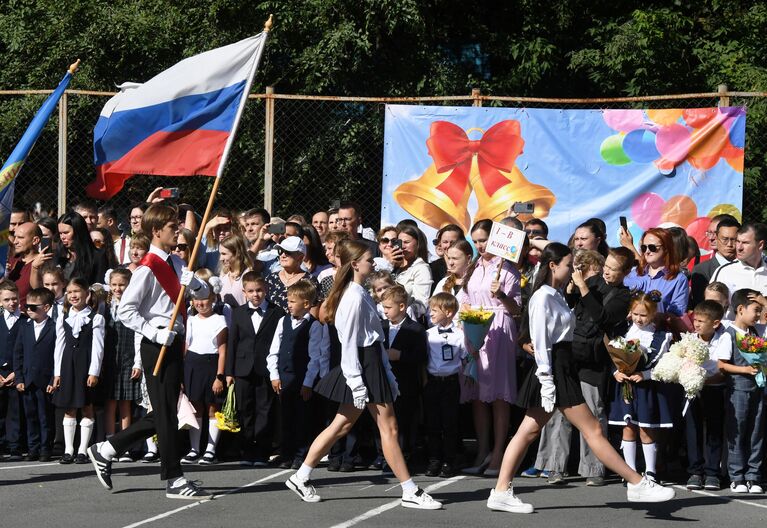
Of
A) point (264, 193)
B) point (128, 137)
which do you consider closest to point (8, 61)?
point (264, 193)

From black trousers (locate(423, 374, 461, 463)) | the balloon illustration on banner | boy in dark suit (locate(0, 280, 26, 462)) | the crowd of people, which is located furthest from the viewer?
the balloon illustration on banner

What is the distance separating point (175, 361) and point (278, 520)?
155 cm

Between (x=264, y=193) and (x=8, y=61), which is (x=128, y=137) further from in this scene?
(x=8, y=61)

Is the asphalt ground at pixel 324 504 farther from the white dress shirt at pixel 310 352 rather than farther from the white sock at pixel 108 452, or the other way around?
the white dress shirt at pixel 310 352

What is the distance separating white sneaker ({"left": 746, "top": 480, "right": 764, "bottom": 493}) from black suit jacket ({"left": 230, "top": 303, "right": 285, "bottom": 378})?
416 cm

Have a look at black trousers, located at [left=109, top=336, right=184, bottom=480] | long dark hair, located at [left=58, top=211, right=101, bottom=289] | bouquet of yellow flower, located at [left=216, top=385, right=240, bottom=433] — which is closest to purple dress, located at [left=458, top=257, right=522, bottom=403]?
bouquet of yellow flower, located at [left=216, top=385, right=240, bottom=433]

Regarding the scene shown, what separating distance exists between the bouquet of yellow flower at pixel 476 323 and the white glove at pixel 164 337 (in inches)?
96.3

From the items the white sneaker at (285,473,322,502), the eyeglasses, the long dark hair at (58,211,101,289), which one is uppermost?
the long dark hair at (58,211,101,289)

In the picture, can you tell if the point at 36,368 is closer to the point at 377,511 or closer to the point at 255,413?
the point at 255,413

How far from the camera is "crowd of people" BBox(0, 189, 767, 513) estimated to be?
921 cm

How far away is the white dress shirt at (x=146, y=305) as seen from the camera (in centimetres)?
933

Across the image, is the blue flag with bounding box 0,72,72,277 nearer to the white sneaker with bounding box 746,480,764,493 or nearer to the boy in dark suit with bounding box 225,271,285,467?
the boy in dark suit with bounding box 225,271,285,467

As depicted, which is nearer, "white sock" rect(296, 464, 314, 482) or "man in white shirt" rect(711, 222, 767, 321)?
"white sock" rect(296, 464, 314, 482)

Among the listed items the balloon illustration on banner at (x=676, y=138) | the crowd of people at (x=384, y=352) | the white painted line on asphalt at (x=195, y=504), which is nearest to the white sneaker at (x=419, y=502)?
the crowd of people at (x=384, y=352)
